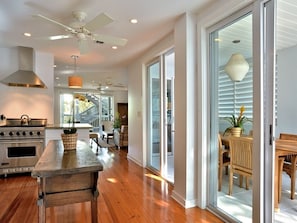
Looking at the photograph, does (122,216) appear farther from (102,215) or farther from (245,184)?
(245,184)

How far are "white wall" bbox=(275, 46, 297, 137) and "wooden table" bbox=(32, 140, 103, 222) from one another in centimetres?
186

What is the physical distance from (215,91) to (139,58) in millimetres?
2985

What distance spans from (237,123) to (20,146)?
4.08m

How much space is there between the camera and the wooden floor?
2.57 meters

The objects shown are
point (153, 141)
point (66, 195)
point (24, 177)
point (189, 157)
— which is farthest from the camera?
point (153, 141)

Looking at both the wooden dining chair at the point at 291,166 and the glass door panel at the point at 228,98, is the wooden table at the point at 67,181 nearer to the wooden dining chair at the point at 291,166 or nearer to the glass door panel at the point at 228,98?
the glass door panel at the point at 228,98

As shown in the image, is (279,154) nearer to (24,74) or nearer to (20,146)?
(20,146)

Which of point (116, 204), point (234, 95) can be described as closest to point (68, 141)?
point (116, 204)

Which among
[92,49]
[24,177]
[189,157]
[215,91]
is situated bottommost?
[24,177]

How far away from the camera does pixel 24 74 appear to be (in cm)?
449

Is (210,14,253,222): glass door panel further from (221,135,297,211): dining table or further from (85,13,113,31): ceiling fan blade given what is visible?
(85,13,113,31): ceiling fan blade

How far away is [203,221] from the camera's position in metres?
2.51

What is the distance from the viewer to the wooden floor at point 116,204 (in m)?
2.57

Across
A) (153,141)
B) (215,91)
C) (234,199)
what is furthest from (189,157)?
(153,141)
